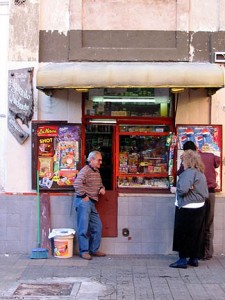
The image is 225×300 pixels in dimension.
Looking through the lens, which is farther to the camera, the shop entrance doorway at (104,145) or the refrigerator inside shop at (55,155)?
the shop entrance doorway at (104,145)

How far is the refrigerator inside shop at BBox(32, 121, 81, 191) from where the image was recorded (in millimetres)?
9359

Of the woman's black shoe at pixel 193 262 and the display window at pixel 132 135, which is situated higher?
the display window at pixel 132 135

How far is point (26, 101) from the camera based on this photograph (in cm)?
942

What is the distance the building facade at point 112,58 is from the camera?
9422mm

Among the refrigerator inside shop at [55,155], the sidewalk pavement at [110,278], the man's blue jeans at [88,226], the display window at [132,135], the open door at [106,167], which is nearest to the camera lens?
the sidewalk pavement at [110,278]

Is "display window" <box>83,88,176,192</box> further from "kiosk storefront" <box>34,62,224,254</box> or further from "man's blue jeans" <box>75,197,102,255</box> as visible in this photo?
"man's blue jeans" <box>75,197,102,255</box>

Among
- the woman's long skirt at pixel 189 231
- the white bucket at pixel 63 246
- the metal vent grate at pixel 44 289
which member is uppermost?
the woman's long skirt at pixel 189 231

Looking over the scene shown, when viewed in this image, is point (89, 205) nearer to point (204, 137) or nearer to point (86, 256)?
point (86, 256)

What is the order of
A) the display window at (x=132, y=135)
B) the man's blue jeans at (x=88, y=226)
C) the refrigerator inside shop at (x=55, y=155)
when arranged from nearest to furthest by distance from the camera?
1. the man's blue jeans at (x=88, y=226)
2. the refrigerator inside shop at (x=55, y=155)
3. the display window at (x=132, y=135)

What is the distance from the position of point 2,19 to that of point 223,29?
12.3ft

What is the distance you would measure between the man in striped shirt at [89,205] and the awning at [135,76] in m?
1.34

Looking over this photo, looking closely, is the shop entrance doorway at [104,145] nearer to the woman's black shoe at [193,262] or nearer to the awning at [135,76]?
the awning at [135,76]

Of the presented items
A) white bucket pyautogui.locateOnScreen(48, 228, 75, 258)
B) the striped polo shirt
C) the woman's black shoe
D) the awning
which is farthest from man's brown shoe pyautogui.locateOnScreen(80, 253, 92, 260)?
the awning

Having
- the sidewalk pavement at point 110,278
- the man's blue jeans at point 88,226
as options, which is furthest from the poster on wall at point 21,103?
the sidewalk pavement at point 110,278
